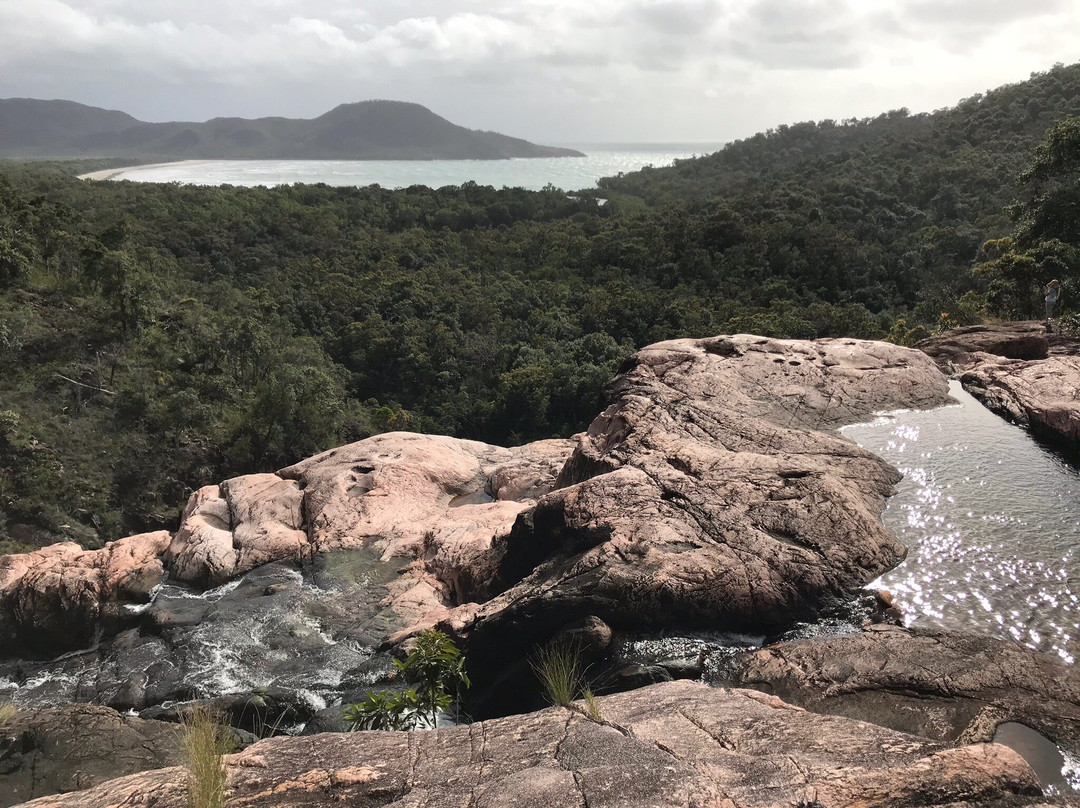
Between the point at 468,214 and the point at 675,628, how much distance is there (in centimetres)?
6569

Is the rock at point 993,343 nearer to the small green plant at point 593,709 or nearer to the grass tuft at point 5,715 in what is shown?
the small green plant at point 593,709

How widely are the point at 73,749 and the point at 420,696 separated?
4.43 metres

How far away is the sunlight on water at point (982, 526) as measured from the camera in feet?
25.4

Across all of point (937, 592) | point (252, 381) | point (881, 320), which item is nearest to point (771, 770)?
point (937, 592)

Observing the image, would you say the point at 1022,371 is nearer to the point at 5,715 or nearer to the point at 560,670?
the point at 560,670

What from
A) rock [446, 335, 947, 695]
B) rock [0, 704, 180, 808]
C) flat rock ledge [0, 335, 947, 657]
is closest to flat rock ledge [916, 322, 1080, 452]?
flat rock ledge [0, 335, 947, 657]

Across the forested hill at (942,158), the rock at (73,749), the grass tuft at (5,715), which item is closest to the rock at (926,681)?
the rock at (73,749)

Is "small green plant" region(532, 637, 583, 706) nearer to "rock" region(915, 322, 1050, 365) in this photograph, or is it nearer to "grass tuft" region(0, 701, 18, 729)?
"grass tuft" region(0, 701, 18, 729)

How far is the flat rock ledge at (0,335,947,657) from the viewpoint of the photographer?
848 cm

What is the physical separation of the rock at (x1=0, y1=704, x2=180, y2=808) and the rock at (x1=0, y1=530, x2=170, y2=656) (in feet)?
17.7

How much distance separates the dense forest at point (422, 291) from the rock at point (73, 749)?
1126 centimetres

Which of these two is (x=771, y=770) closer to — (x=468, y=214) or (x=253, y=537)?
(x=253, y=537)

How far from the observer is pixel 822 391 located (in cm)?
1327

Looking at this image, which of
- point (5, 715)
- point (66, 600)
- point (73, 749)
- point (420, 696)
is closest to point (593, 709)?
point (420, 696)
